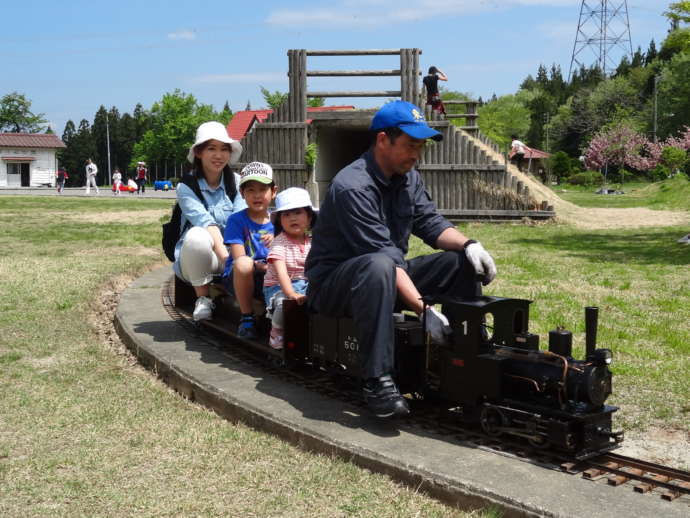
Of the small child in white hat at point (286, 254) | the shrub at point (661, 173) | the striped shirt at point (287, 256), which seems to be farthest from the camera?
the shrub at point (661, 173)

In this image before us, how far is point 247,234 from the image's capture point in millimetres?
6422

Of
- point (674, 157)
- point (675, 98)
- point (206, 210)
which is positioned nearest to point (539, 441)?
point (206, 210)

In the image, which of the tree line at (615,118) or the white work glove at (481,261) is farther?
the tree line at (615,118)

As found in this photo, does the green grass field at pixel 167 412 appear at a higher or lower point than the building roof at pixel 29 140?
lower

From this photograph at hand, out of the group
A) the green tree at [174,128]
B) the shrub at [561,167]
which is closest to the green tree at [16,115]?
the green tree at [174,128]

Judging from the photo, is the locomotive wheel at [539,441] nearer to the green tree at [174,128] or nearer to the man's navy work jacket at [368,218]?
the man's navy work jacket at [368,218]

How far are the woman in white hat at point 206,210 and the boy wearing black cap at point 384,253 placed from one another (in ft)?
6.23

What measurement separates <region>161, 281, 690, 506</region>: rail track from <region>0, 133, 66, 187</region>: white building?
86144mm

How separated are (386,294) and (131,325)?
3.87 meters

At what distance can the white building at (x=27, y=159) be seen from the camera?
84.8 meters

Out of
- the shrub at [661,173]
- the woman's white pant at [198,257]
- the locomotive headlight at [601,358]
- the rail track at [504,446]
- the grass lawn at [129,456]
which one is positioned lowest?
the grass lawn at [129,456]

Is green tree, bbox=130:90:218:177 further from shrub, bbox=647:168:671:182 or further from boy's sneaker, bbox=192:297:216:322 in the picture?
boy's sneaker, bbox=192:297:216:322

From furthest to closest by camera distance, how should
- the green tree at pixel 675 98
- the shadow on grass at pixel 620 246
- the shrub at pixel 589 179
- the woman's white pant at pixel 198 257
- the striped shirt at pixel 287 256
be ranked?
the green tree at pixel 675 98
the shrub at pixel 589 179
the shadow on grass at pixel 620 246
the woman's white pant at pixel 198 257
the striped shirt at pixel 287 256

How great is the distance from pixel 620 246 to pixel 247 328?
11.1 metres
